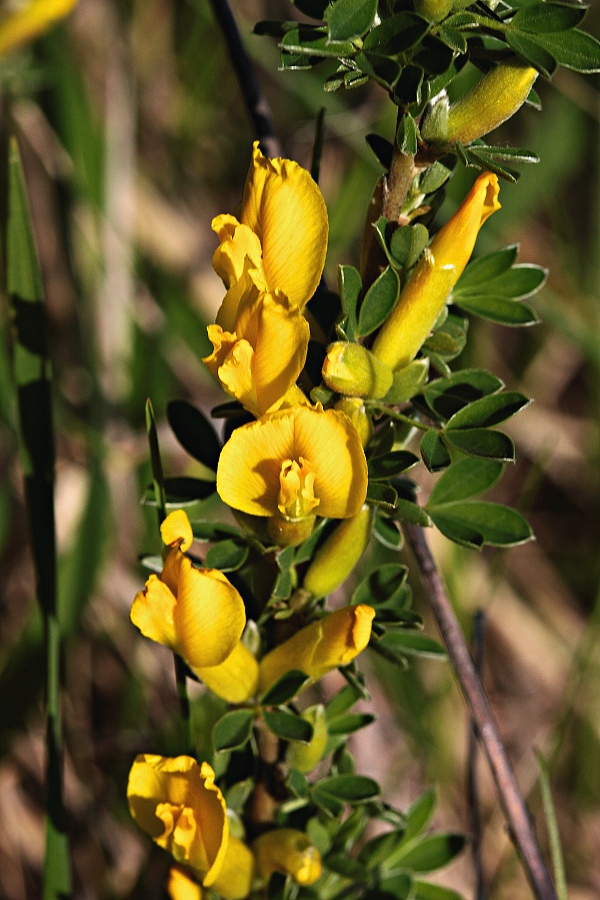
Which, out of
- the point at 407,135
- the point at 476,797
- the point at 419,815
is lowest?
the point at 476,797

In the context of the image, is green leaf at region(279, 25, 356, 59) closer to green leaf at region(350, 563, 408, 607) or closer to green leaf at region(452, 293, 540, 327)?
green leaf at region(452, 293, 540, 327)

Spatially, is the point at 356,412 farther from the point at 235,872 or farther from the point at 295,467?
the point at 235,872

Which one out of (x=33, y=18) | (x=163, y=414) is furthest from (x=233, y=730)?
(x=163, y=414)

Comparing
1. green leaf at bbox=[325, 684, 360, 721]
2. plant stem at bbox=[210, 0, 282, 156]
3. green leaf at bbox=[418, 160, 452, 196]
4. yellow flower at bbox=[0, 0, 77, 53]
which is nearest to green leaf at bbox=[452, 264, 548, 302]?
green leaf at bbox=[418, 160, 452, 196]

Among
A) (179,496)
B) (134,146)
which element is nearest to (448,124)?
(179,496)

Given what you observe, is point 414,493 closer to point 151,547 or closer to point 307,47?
point 307,47
